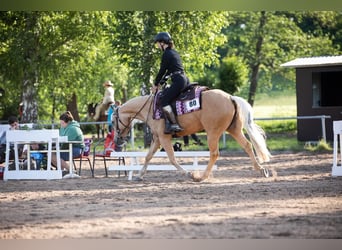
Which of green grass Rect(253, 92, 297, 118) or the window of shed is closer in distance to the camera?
the window of shed

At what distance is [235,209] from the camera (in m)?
7.34

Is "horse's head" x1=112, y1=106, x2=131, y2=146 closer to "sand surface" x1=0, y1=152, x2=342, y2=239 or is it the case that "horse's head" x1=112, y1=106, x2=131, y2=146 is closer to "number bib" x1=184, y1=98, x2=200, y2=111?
"sand surface" x1=0, y1=152, x2=342, y2=239

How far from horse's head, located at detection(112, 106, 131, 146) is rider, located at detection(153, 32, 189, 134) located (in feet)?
2.57

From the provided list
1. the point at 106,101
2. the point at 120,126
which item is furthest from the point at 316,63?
the point at 120,126

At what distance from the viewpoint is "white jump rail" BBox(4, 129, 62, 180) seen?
33.3ft

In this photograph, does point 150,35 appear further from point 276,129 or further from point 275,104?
point 275,104

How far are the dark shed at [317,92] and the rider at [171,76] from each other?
288 inches

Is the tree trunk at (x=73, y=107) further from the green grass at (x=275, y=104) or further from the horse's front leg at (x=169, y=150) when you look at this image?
the horse's front leg at (x=169, y=150)

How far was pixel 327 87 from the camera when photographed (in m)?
17.3

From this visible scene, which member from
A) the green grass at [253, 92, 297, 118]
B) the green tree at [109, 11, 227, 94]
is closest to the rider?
the green tree at [109, 11, 227, 94]

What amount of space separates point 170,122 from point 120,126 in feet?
2.98

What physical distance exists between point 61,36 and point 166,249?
12030 mm

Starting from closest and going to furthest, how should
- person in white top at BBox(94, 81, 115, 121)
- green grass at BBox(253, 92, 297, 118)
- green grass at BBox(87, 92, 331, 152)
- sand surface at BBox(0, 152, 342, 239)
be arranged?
1. sand surface at BBox(0, 152, 342, 239)
2. green grass at BBox(87, 92, 331, 152)
3. person in white top at BBox(94, 81, 115, 121)
4. green grass at BBox(253, 92, 297, 118)

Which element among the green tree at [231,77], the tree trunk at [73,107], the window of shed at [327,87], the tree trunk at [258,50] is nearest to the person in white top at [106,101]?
the window of shed at [327,87]
